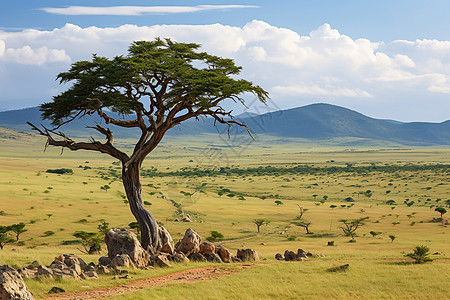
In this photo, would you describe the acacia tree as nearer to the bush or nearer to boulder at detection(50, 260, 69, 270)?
boulder at detection(50, 260, 69, 270)

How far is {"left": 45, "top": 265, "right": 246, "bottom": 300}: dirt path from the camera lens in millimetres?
15227

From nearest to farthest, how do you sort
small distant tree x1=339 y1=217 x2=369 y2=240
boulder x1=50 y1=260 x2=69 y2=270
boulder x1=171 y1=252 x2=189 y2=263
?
boulder x1=50 y1=260 x2=69 y2=270 < boulder x1=171 y1=252 x2=189 y2=263 < small distant tree x1=339 y1=217 x2=369 y2=240

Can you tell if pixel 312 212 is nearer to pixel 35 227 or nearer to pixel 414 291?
pixel 35 227

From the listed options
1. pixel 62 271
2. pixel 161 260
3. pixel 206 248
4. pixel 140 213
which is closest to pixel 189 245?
pixel 206 248

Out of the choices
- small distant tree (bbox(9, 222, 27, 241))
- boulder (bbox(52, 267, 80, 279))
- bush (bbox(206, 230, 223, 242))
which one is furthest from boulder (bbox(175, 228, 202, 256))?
small distant tree (bbox(9, 222, 27, 241))

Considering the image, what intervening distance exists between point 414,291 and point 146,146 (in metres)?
13.3

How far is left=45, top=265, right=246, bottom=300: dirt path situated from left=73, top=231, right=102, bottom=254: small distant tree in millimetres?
14351

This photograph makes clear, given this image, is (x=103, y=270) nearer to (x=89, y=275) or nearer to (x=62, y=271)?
(x=89, y=275)

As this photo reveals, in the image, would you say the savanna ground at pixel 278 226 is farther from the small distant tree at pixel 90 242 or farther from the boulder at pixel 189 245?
the boulder at pixel 189 245

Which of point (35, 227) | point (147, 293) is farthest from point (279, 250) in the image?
point (35, 227)

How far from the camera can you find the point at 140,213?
74.0 feet

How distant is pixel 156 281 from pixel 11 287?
5989mm

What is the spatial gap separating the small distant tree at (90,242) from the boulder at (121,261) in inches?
514

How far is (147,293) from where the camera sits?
15.5 m
